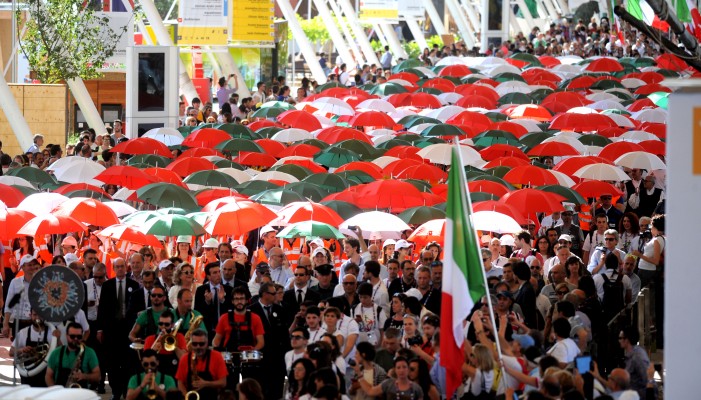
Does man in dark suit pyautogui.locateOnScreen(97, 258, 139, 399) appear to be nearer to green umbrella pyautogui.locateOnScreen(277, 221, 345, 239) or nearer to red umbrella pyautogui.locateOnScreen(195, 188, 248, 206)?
green umbrella pyautogui.locateOnScreen(277, 221, 345, 239)

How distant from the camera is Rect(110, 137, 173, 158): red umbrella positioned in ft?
82.0

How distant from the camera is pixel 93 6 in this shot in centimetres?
3488

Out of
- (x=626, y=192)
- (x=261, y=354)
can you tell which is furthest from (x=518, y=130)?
(x=261, y=354)

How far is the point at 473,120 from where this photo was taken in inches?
1176

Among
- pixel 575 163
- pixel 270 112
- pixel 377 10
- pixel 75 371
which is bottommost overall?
pixel 75 371

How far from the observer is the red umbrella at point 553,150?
25.3 metres

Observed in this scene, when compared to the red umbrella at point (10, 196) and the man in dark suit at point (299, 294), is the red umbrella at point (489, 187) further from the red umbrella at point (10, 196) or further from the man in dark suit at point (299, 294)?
the red umbrella at point (10, 196)

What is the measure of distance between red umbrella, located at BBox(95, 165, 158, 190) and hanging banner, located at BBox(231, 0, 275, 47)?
22196 millimetres

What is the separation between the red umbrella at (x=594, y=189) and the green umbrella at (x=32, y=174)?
776cm

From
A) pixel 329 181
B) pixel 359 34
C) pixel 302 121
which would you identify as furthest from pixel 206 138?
pixel 359 34

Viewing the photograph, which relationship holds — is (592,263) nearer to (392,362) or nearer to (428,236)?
(428,236)

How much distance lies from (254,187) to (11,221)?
436 cm

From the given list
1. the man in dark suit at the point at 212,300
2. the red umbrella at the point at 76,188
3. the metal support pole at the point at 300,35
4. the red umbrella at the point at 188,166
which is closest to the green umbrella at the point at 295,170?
the red umbrella at the point at 188,166

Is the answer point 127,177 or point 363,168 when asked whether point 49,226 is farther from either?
point 363,168
